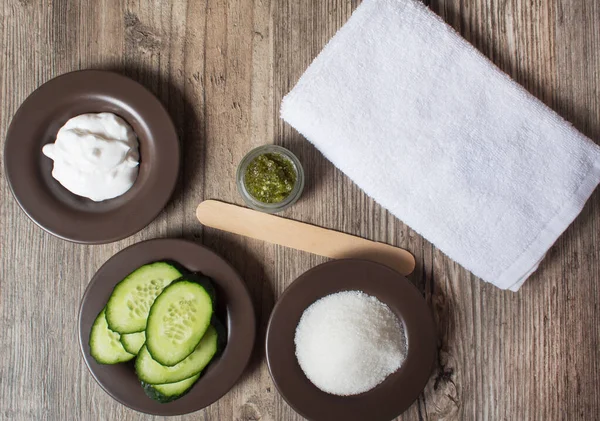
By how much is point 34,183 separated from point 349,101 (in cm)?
66

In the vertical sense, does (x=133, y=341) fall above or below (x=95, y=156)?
below

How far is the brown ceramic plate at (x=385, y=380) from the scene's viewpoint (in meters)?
1.01

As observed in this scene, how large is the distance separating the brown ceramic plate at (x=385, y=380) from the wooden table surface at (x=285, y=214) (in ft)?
0.30

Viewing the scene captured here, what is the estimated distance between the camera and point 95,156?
100 centimetres

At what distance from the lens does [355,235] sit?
1102 millimetres

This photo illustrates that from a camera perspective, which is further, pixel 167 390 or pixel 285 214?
pixel 285 214

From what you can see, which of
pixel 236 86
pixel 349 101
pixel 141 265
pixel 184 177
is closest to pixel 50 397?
pixel 141 265

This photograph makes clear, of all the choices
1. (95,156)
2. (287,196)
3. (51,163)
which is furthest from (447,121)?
(51,163)

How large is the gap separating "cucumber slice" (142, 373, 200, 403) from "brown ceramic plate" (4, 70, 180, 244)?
308 millimetres

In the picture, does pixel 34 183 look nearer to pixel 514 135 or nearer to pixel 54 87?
pixel 54 87

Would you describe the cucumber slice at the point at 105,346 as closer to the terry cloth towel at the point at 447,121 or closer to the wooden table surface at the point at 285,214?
the wooden table surface at the point at 285,214

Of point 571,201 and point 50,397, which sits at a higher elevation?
point 571,201

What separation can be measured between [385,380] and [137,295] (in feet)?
1.72

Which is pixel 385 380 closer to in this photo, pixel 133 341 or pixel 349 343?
pixel 349 343
